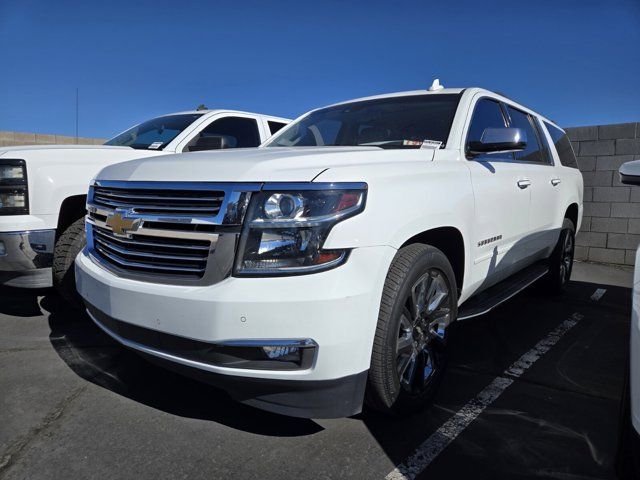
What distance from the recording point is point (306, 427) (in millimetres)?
2408

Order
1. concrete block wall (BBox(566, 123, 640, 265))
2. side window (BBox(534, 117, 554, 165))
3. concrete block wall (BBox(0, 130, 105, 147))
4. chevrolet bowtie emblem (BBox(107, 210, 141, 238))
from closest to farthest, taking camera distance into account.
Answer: chevrolet bowtie emblem (BBox(107, 210, 141, 238)), side window (BBox(534, 117, 554, 165)), concrete block wall (BBox(566, 123, 640, 265)), concrete block wall (BBox(0, 130, 105, 147))

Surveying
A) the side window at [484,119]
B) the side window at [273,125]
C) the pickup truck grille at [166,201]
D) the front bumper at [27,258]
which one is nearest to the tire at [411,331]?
the pickup truck grille at [166,201]

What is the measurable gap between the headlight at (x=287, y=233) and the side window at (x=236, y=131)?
3.35 meters

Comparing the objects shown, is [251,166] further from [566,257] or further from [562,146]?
[562,146]

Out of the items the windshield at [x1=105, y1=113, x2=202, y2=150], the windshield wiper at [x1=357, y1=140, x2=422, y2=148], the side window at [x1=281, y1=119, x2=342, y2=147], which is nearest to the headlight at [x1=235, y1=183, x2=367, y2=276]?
the windshield wiper at [x1=357, y1=140, x2=422, y2=148]

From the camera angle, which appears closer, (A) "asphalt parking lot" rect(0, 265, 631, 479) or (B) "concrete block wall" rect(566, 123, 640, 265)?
→ (A) "asphalt parking lot" rect(0, 265, 631, 479)

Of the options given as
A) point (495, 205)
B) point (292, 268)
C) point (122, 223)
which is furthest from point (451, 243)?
point (122, 223)

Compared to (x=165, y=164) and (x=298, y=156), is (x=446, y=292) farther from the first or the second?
(x=165, y=164)

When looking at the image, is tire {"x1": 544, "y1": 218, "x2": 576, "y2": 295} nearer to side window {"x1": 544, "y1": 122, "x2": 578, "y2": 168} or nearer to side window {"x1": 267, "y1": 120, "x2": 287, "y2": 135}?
side window {"x1": 544, "y1": 122, "x2": 578, "y2": 168}

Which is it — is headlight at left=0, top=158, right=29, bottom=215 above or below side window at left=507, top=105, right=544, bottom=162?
below

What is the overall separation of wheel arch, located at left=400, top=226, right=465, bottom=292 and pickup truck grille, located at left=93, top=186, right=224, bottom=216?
1.13 meters

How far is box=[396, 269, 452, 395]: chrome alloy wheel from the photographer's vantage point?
236cm

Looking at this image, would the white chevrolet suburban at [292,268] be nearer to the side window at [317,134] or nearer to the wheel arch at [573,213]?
the side window at [317,134]

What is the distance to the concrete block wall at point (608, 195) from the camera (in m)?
6.85
